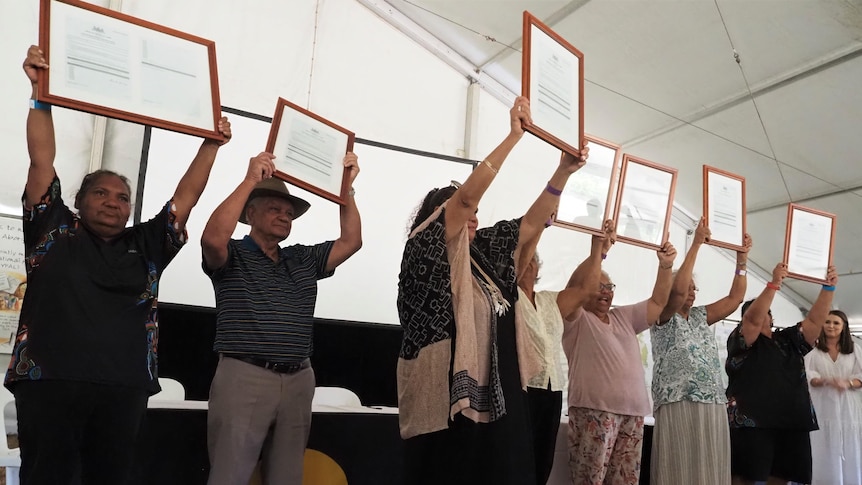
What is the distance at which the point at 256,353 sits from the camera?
181 centimetres

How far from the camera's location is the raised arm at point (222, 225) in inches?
70.2

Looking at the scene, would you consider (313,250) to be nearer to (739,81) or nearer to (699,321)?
(699,321)

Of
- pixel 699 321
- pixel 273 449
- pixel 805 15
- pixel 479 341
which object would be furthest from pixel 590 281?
pixel 805 15

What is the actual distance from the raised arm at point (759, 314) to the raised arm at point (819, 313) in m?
0.23

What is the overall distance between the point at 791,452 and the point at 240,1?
3.73 m

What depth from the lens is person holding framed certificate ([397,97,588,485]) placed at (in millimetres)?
1491

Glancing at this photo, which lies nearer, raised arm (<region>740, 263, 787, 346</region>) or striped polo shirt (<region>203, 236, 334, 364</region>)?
striped polo shirt (<region>203, 236, 334, 364</region>)

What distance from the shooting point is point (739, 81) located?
12.6ft

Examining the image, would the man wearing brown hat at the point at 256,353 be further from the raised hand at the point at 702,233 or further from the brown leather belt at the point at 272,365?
the raised hand at the point at 702,233

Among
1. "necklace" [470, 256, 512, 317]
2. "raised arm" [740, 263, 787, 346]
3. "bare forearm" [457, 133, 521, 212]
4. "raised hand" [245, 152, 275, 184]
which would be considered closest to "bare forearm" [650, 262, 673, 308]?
"raised arm" [740, 263, 787, 346]

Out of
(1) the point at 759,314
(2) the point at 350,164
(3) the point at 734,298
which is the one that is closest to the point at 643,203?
(3) the point at 734,298

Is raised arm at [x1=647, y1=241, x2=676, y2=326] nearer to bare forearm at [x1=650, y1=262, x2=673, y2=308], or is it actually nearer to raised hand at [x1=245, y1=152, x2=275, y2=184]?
bare forearm at [x1=650, y1=262, x2=673, y2=308]

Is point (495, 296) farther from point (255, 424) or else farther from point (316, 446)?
point (316, 446)

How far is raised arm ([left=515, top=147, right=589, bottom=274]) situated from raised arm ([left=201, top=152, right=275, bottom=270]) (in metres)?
0.79
